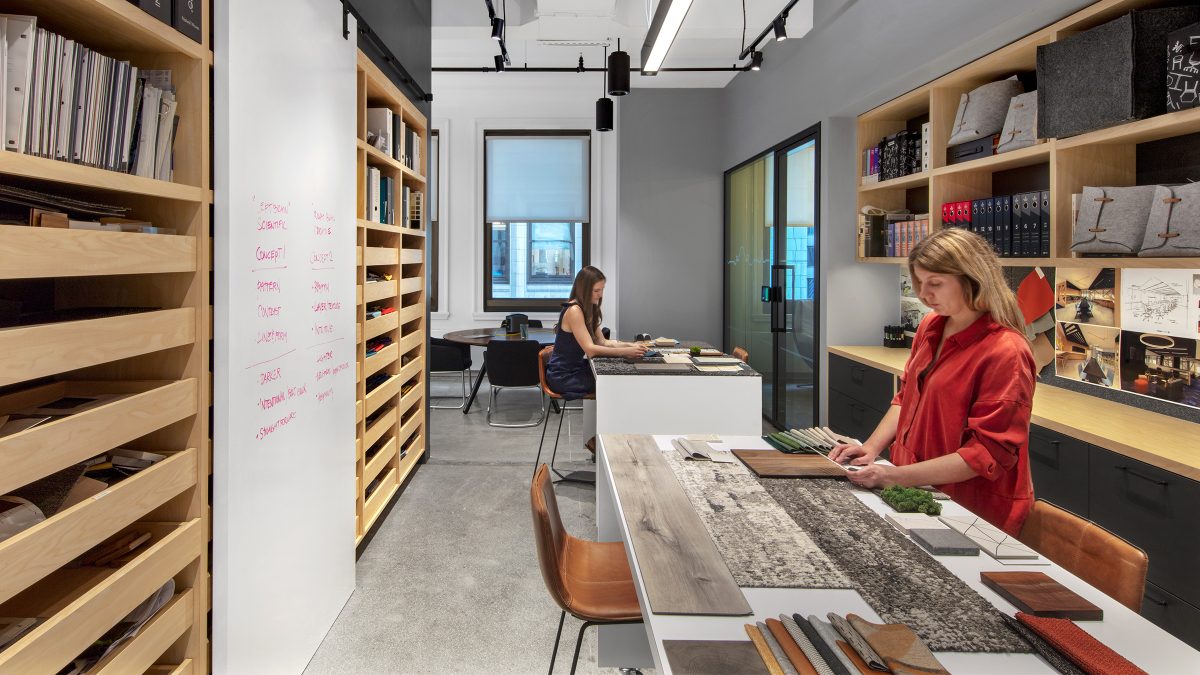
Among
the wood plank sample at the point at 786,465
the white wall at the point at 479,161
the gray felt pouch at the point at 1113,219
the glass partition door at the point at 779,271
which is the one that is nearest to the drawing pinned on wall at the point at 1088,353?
the gray felt pouch at the point at 1113,219

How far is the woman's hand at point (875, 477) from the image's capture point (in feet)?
6.13

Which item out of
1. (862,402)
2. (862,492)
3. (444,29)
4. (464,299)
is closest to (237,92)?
(862,492)

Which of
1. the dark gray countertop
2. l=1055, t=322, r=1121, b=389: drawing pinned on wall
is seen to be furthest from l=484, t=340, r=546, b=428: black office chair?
l=1055, t=322, r=1121, b=389: drawing pinned on wall

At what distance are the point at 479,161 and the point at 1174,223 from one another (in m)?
7.15

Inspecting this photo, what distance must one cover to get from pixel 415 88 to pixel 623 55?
1.38 metres

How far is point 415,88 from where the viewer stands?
466 cm

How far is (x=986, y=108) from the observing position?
3.64 m

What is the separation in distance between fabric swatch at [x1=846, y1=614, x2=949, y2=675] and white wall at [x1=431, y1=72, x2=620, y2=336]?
24.3 feet

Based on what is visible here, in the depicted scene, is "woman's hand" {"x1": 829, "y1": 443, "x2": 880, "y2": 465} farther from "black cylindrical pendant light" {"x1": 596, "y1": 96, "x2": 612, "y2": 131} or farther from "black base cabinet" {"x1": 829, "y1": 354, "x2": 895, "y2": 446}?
"black cylindrical pendant light" {"x1": 596, "y1": 96, "x2": 612, "y2": 131}

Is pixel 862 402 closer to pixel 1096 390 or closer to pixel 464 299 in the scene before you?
pixel 1096 390

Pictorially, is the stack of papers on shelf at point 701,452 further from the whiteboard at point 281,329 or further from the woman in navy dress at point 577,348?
the woman in navy dress at point 577,348

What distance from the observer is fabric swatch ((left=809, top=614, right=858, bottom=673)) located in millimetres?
1024

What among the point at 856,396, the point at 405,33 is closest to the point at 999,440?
the point at 856,396

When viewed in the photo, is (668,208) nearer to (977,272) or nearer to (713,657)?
(977,272)
